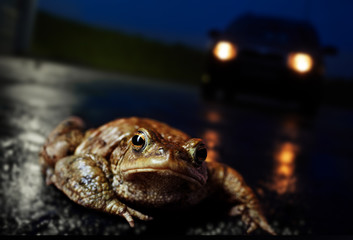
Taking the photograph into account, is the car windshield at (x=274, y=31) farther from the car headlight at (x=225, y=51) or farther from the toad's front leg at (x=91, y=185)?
the toad's front leg at (x=91, y=185)

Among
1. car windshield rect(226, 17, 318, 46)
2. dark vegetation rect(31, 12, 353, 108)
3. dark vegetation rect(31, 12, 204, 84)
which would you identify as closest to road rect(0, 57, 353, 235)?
car windshield rect(226, 17, 318, 46)

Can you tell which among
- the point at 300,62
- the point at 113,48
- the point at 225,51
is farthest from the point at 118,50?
the point at 300,62

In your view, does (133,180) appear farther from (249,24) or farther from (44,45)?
(44,45)

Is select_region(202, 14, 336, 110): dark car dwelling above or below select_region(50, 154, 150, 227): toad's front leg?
above

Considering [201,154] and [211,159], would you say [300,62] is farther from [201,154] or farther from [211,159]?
[201,154]

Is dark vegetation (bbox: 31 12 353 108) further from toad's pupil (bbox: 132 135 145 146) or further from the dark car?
toad's pupil (bbox: 132 135 145 146)
